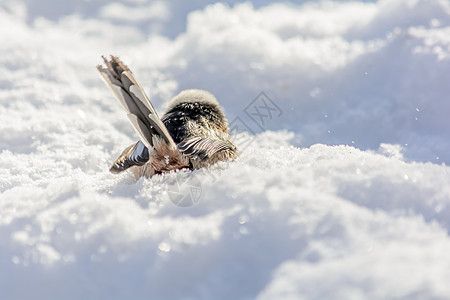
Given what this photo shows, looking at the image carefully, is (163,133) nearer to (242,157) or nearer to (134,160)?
(134,160)

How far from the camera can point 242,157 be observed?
2.64 meters

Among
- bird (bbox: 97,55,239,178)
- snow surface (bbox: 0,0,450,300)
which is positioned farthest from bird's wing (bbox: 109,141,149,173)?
snow surface (bbox: 0,0,450,300)

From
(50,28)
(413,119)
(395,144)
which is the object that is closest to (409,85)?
(413,119)

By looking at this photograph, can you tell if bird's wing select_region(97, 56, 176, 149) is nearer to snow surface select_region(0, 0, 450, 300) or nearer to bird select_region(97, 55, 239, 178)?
bird select_region(97, 55, 239, 178)

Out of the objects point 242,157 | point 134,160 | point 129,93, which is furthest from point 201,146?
point 129,93

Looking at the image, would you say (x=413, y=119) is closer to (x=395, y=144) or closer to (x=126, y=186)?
(x=395, y=144)

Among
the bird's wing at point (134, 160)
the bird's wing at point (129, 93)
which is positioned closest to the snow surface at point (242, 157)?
the bird's wing at point (134, 160)

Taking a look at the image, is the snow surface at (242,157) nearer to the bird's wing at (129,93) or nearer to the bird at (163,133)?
the bird at (163,133)

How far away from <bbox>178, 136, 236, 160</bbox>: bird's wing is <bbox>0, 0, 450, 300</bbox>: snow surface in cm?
18

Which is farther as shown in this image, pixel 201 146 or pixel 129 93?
pixel 201 146

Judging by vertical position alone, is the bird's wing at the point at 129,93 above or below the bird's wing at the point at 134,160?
above

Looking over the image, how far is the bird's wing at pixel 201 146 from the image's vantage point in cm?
254

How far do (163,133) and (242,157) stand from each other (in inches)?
20.6

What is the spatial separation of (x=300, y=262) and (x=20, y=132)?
3367 millimetres
